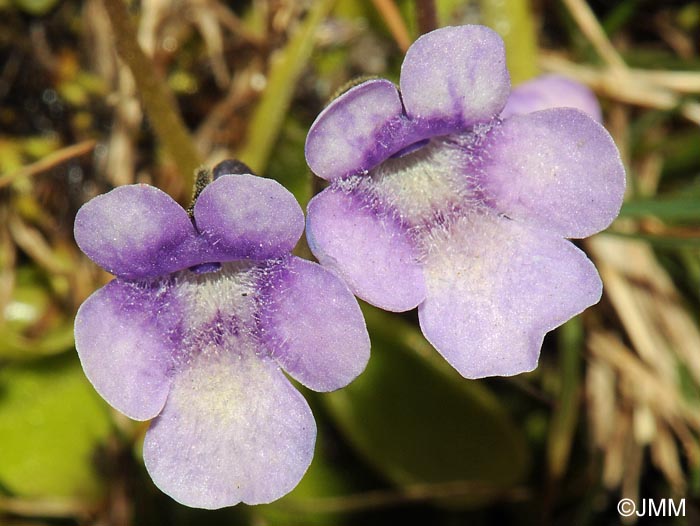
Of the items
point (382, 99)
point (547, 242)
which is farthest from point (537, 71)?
point (382, 99)

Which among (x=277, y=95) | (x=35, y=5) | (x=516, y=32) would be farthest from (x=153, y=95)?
(x=516, y=32)

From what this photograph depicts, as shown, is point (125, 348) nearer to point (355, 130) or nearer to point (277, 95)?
point (355, 130)

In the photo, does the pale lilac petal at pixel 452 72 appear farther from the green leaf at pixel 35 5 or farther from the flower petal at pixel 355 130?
the green leaf at pixel 35 5

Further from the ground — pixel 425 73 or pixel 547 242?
pixel 425 73

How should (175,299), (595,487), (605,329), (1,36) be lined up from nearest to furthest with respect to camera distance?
(175,299)
(595,487)
(1,36)
(605,329)

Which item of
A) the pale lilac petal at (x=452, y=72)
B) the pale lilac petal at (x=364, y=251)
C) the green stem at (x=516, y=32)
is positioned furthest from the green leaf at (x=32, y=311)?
the green stem at (x=516, y=32)

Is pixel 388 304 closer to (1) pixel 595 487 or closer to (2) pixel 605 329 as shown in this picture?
(1) pixel 595 487

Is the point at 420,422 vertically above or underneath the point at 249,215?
underneath
